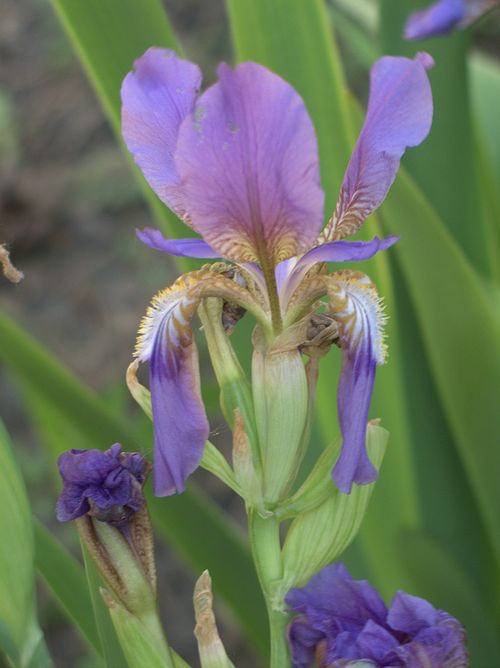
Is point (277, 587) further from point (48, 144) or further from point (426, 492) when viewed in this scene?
point (48, 144)

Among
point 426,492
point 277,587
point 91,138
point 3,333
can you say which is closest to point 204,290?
point 277,587

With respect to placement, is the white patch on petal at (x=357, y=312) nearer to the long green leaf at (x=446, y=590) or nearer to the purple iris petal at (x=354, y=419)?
the purple iris petal at (x=354, y=419)

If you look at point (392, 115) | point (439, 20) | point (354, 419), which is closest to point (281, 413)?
point (354, 419)

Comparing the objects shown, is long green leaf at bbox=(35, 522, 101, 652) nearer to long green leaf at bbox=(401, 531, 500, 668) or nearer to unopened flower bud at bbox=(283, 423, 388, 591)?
unopened flower bud at bbox=(283, 423, 388, 591)

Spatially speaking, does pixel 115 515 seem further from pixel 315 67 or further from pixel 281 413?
pixel 315 67

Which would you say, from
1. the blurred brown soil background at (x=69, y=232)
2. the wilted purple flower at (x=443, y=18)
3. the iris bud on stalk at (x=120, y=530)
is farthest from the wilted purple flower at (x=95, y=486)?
the blurred brown soil background at (x=69, y=232)
